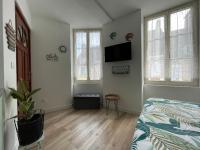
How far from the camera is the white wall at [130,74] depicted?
3.39 metres

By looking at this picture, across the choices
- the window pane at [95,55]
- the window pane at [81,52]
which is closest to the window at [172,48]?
the window pane at [95,55]

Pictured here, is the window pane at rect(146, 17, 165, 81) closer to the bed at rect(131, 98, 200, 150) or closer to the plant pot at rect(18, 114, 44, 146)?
the bed at rect(131, 98, 200, 150)

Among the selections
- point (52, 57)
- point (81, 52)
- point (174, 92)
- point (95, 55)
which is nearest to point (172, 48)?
point (174, 92)

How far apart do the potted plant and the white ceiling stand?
236 cm

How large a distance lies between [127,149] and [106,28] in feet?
10.9

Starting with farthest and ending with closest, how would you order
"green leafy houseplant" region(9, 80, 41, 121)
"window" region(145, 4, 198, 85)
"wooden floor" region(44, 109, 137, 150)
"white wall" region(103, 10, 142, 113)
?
"white wall" region(103, 10, 142, 113), "window" region(145, 4, 198, 85), "wooden floor" region(44, 109, 137, 150), "green leafy houseplant" region(9, 80, 41, 121)

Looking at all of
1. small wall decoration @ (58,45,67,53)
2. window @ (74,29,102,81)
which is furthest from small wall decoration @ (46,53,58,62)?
window @ (74,29,102,81)

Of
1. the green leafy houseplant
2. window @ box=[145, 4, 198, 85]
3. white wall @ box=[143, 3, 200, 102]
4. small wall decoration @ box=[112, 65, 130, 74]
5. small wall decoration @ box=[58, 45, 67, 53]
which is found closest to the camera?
the green leafy houseplant

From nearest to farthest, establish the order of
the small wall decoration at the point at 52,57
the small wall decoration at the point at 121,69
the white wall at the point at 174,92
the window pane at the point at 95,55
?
the white wall at the point at 174,92 → the small wall decoration at the point at 121,69 → the small wall decoration at the point at 52,57 → the window pane at the point at 95,55

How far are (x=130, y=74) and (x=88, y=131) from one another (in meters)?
1.84

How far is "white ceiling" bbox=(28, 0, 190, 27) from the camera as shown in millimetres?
3057

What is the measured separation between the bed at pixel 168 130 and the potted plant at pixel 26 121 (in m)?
1.21

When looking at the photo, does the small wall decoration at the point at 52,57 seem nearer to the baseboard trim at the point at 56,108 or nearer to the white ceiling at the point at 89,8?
the white ceiling at the point at 89,8

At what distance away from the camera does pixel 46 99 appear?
380cm
